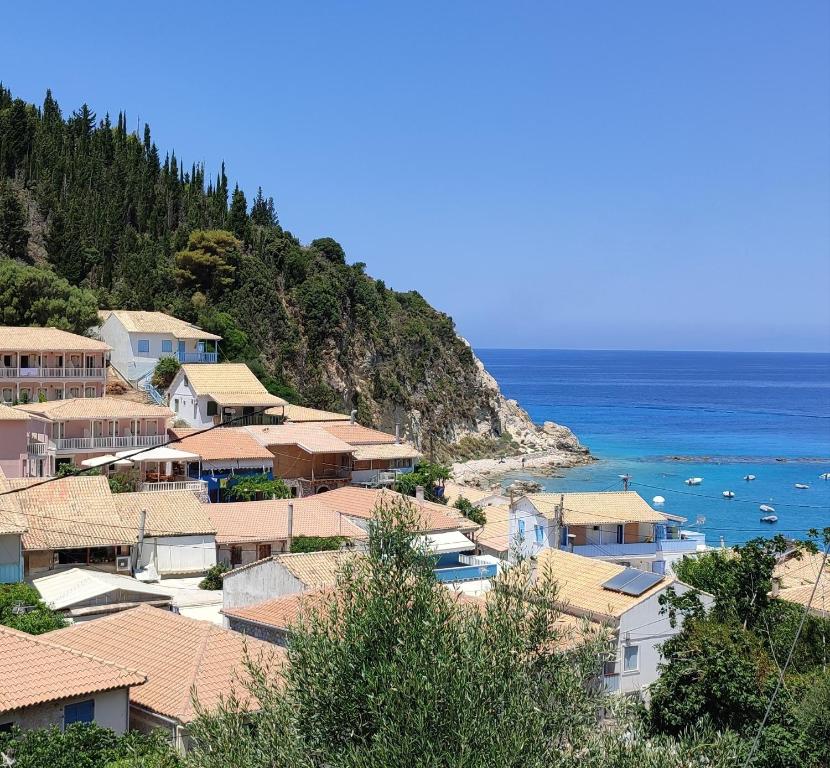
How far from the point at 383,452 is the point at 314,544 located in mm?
13089

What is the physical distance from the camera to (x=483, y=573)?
31297mm

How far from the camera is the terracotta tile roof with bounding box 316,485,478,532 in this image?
110 feet

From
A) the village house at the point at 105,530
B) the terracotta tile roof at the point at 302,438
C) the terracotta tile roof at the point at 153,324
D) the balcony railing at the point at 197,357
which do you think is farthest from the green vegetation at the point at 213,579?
the balcony railing at the point at 197,357

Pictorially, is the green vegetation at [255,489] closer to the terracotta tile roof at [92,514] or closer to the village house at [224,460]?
the village house at [224,460]

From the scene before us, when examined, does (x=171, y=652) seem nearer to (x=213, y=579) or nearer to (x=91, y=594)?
(x=91, y=594)

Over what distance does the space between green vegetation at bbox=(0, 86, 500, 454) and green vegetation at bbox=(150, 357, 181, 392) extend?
4.71 m

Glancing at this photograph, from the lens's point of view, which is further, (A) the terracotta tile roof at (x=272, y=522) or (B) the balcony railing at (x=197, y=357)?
(B) the balcony railing at (x=197, y=357)

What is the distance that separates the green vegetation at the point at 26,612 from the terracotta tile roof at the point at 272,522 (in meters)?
8.92

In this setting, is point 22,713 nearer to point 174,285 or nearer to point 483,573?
point 483,573

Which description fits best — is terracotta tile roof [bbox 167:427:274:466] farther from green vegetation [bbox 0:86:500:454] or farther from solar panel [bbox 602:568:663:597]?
solar panel [bbox 602:568:663:597]

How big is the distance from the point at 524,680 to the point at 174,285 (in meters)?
56.8

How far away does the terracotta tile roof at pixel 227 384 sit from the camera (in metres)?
46.6

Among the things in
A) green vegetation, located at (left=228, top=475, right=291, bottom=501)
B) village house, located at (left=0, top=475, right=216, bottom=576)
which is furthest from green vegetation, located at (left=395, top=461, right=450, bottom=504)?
village house, located at (left=0, top=475, right=216, bottom=576)

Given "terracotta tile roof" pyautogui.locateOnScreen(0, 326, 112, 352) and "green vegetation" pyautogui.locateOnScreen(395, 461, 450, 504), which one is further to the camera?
"terracotta tile roof" pyautogui.locateOnScreen(0, 326, 112, 352)
